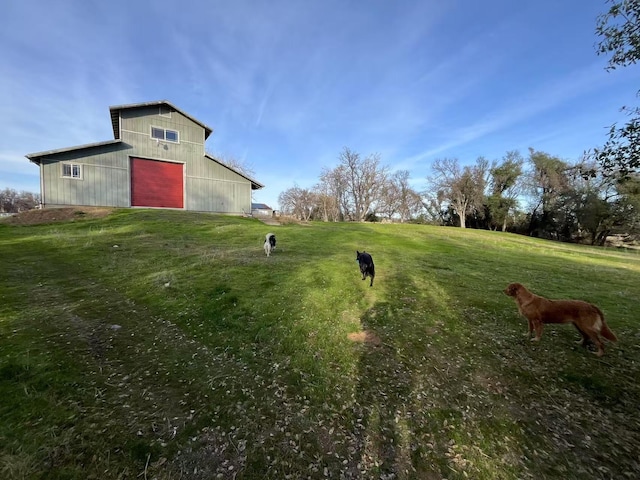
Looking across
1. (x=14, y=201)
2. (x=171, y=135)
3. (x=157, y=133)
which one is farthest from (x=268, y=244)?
(x=14, y=201)

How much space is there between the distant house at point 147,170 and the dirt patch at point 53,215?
1.86 m

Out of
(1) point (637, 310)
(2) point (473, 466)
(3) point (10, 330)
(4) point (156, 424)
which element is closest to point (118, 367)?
(4) point (156, 424)

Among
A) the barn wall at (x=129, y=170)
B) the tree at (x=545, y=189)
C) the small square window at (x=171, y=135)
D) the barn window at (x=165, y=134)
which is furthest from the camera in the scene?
the tree at (x=545, y=189)

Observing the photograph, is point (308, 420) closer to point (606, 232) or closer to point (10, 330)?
point (10, 330)

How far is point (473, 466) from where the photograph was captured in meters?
3.05

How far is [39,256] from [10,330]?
8063 millimetres

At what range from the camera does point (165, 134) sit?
27.5m

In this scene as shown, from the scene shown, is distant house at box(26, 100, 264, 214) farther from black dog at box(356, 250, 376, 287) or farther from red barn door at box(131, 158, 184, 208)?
black dog at box(356, 250, 376, 287)

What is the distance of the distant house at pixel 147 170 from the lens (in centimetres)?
2383

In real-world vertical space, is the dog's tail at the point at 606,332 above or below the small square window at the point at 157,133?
below

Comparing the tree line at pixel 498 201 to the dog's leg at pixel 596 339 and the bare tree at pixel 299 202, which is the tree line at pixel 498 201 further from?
the dog's leg at pixel 596 339

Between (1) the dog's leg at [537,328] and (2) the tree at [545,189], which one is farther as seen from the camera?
(2) the tree at [545,189]

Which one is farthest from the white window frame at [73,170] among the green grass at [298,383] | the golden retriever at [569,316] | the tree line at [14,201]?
the tree line at [14,201]

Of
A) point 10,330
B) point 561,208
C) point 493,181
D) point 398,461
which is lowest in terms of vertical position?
point 398,461
